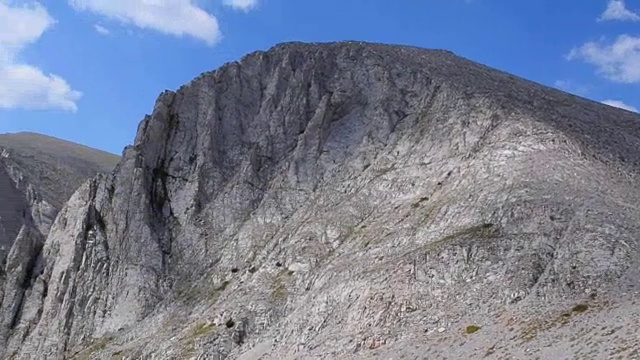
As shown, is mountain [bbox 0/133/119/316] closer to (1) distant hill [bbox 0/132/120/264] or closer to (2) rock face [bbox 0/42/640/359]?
(1) distant hill [bbox 0/132/120/264]

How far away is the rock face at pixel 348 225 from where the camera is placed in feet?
160

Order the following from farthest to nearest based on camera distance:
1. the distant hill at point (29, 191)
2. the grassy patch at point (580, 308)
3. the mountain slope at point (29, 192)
A: the distant hill at point (29, 191), the mountain slope at point (29, 192), the grassy patch at point (580, 308)

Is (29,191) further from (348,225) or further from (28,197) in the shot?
(348,225)

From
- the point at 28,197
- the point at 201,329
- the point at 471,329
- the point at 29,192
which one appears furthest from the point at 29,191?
the point at 471,329

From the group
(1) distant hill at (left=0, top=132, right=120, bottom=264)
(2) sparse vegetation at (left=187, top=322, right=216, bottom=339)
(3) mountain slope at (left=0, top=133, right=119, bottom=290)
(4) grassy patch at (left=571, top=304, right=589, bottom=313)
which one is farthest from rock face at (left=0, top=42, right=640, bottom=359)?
(1) distant hill at (left=0, top=132, right=120, bottom=264)

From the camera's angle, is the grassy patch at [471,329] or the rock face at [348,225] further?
the rock face at [348,225]

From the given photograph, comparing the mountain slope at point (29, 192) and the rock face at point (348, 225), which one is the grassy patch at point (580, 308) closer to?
the rock face at point (348, 225)

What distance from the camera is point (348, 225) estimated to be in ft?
228

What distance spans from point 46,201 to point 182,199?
41.8 meters

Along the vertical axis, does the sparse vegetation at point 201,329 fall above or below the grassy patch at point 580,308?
below

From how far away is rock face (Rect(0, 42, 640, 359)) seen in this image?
4884cm

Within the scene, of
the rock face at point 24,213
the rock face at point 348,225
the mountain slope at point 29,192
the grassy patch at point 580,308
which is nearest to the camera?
the grassy patch at point 580,308

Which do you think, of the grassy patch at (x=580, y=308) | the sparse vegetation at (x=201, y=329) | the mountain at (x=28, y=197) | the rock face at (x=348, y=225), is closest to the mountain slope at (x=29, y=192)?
the mountain at (x=28, y=197)

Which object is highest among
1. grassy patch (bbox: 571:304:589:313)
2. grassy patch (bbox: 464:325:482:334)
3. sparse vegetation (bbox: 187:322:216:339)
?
grassy patch (bbox: 571:304:589:313)
